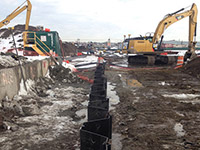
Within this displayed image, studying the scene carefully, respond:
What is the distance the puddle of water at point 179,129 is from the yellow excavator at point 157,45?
13947 millimetres

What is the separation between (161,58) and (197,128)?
16.0m

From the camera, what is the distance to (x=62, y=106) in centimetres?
558

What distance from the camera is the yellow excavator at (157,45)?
56.1 ft

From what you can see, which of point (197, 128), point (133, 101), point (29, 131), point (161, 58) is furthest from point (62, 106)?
point (161, 58)

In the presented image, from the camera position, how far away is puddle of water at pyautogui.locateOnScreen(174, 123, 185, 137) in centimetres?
384

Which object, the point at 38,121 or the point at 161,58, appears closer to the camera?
the point at 38,121

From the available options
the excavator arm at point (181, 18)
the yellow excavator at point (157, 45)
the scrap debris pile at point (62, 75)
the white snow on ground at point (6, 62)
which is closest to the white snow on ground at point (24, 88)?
the white snow on ground at point (6, 62)

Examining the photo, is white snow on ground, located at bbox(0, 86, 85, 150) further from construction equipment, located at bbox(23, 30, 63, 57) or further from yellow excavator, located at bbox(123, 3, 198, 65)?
yellow excavator, located at bbox(123, 3, 198, 65)

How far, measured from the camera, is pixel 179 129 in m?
4.07

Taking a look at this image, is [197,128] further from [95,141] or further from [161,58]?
[161,58]

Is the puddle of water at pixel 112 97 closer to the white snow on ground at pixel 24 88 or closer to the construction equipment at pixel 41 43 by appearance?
the white snow on ground at pixel 24 88

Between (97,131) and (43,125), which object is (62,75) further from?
(97,131)

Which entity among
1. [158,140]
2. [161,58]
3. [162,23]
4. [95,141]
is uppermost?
[162,23]

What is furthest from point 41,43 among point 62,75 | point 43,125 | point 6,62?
point 43,125
